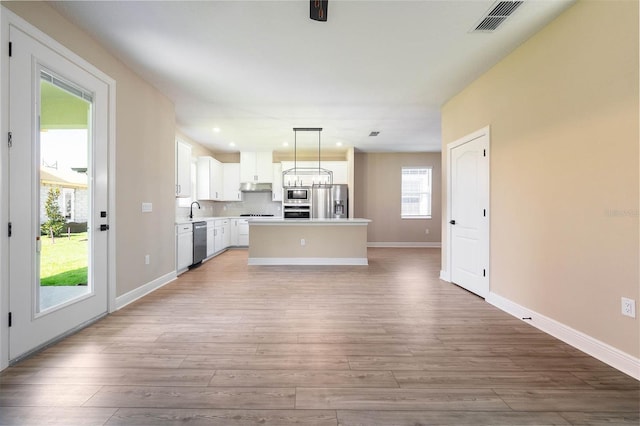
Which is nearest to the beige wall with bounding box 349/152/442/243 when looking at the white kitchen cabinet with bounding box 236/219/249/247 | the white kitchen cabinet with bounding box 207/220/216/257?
the white kitchen cabinet with bounding box 236/219/249/247

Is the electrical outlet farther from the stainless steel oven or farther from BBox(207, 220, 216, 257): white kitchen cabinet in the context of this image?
the stainless steel oven

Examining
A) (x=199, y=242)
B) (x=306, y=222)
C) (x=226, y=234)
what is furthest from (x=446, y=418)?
(x=226, y=234)

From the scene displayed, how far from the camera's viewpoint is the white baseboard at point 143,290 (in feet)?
10.3

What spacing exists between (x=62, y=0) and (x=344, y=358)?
11.7ft

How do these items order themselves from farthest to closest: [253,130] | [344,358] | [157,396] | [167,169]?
[253,130]
[167,169]
[344,358]
[157,396]

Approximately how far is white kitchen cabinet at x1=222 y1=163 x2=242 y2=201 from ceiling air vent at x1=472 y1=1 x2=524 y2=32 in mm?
6591

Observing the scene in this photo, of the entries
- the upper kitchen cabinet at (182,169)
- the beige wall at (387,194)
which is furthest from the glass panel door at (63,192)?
the beige wall at (387,194)

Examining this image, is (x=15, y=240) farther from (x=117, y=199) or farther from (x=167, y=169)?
(x=167, y=169)

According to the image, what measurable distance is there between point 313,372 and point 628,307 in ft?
7.11

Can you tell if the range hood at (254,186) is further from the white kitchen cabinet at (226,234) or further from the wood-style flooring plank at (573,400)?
the wood-style flooring plank at (573,400)

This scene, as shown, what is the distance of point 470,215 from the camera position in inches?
148

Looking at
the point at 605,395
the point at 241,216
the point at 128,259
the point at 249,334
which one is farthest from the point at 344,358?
the point at 241,216

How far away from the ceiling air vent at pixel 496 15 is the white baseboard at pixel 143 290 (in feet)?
14.9

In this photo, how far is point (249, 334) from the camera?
8.11ft
